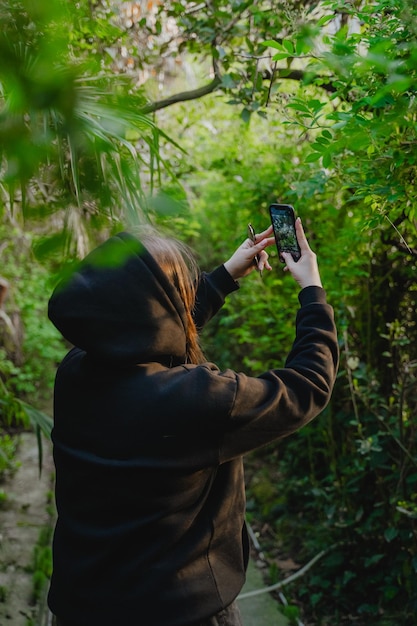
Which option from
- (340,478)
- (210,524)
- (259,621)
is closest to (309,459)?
(340,478)

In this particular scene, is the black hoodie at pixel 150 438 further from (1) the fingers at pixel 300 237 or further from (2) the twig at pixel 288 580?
(2) the twig at pixel 288 580

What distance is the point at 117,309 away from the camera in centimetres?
145

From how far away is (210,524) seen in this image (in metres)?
1.60

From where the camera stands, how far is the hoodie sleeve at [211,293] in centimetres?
206

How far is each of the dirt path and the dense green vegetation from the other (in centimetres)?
102

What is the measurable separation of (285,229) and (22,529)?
3.73m

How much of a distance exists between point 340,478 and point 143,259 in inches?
112

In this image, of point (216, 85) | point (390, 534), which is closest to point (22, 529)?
point (390, 534)

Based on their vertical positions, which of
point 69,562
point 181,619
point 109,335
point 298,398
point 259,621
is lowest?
point 259,621

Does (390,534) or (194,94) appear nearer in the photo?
(390,534)

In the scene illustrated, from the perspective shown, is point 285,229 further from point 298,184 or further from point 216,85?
point 216,85

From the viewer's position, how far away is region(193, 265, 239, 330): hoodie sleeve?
81.1 inches

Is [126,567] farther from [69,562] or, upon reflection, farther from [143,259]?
[143,259]

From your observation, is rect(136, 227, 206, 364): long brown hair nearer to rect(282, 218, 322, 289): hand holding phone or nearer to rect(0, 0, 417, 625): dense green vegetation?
rect(0, 0, 417, 625): dense green vegetation
